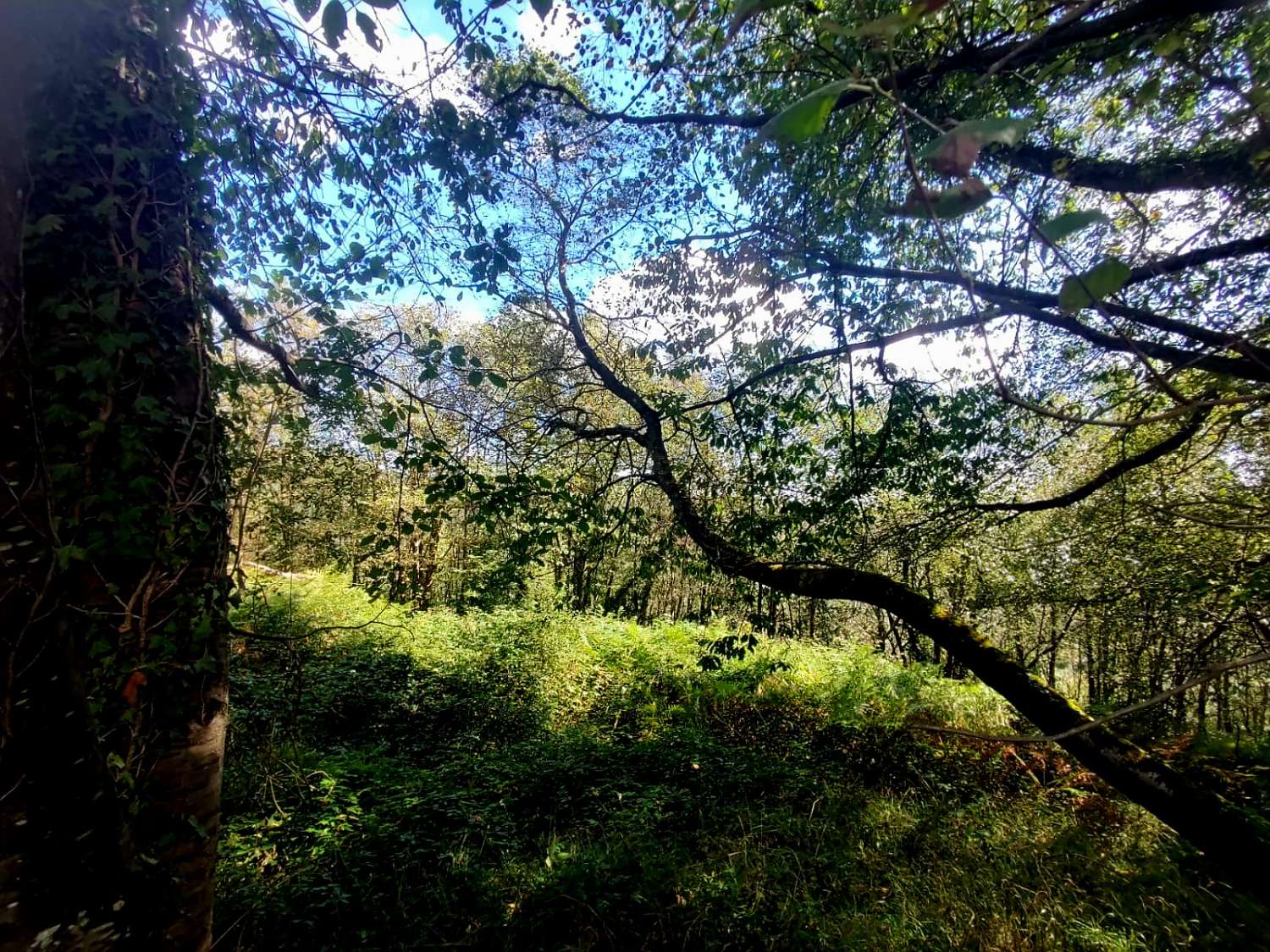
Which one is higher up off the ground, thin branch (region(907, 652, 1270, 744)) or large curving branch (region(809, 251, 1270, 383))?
large curving branch (region(809, 251, 1270, 383))

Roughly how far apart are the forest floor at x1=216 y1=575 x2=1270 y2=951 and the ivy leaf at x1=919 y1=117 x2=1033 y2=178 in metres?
1.25

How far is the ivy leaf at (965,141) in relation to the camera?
21.2 inches

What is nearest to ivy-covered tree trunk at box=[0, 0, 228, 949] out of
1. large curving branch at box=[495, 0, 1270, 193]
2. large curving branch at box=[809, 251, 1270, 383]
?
large curving branch at box=[495, 0, 1270, 193]

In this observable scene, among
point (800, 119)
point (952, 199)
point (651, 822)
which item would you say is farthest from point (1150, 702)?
point (651, 822)

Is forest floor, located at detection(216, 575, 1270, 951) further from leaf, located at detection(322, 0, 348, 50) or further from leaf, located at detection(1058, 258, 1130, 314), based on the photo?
leaf, located at detection(322, 0, 348, 50)

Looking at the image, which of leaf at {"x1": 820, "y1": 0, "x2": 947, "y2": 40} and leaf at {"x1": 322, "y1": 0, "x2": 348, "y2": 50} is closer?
leaf at {"x1": 820, "y1": 0, "x2": 947, "y2": 40}

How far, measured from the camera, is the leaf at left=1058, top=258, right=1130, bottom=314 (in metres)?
0.59

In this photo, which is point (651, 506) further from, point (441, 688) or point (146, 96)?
point (146, 96)

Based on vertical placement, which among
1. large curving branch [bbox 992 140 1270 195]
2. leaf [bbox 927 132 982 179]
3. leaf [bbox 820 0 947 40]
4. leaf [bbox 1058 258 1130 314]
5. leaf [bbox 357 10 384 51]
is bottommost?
leaf [bbox 1058 258 1130 314]

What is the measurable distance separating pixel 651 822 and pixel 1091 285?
16.4 feet

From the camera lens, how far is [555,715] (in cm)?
755

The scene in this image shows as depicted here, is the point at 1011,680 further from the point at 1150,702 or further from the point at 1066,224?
the point at 1066,224

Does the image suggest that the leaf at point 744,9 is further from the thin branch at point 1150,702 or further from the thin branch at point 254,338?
the thin branch at point 254,338

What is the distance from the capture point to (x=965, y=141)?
548 mm
